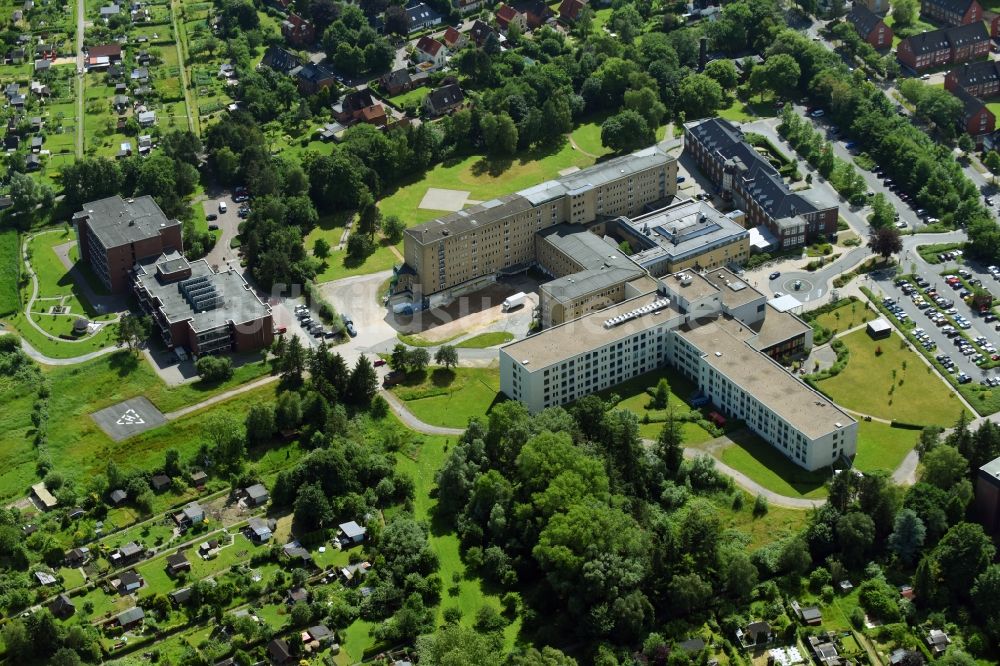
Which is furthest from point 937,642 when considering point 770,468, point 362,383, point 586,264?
point 586,264

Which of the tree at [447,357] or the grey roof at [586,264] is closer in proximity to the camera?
the tree at [447,357]

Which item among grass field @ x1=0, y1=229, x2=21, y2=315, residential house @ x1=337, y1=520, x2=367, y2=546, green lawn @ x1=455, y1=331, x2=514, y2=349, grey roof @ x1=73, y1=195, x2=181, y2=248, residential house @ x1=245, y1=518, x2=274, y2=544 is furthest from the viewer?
grey roof @ x1=73, y1=195, x2=181, y2=248

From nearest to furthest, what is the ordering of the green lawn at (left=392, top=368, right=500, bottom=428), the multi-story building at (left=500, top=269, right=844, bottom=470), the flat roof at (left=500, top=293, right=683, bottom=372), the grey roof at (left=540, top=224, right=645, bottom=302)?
the multi-story building at (left=500, top=269, right=844, bottom=470) → the flat roof at (left=500, top=293, right=683, bottom=372) → the green lawn at (left=392, top=368, right=500, bottom=428) → the grey roof at (left=540, top=224, right=645, bottom=302)

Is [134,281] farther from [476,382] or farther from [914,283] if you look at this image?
[914,283]

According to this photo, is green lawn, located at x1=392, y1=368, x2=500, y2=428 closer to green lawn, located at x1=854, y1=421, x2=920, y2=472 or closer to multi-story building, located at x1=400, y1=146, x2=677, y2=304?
multi-story building, located at x1=400, y1=146, x2=677, y2=304

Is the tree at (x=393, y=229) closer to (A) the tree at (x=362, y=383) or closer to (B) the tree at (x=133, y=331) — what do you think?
(A) the tree at (x=362, y=383)

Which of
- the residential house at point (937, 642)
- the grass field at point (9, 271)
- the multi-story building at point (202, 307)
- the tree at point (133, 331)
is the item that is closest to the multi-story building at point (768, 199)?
the multi-story building at point (202, 307)

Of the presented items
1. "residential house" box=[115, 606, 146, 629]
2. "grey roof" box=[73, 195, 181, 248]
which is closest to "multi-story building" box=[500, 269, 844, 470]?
"residential house" box=[115, 606, 146, 629]

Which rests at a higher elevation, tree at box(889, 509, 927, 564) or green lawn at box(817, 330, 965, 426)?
tree at box(889, 509, 927, 564)
